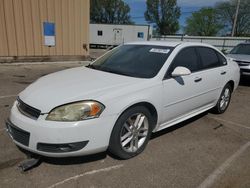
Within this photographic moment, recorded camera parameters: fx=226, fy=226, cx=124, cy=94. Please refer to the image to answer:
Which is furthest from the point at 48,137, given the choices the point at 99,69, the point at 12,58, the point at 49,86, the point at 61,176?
the point at 12,58

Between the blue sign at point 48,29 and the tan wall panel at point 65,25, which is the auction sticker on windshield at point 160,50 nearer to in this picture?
the blue sign at point 48,29

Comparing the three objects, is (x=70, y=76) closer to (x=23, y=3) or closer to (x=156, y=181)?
(x=156, y=181)

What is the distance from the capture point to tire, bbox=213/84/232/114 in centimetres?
482

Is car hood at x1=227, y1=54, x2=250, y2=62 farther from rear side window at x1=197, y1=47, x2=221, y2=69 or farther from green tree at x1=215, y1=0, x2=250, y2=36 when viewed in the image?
green tree at x1=215, y1=0, x2=250, y2=36

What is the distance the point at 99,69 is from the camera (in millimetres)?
3674

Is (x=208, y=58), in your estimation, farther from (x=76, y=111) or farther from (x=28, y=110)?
(x=28, y=110)

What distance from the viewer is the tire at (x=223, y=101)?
4.82m

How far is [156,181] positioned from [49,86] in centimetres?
177

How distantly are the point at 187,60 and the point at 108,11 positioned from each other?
57.3 metres

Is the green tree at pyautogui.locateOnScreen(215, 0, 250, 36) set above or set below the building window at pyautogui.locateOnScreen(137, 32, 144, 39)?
above

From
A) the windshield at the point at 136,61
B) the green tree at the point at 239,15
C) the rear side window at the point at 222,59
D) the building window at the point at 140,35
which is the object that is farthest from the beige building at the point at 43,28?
the green tree at the point at 239,15

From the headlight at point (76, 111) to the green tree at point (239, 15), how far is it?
48783 mm

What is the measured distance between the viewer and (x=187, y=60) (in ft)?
12.4

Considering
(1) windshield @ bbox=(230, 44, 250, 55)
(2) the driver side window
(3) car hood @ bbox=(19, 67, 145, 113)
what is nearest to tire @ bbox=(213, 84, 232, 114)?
(2) the driver side window
